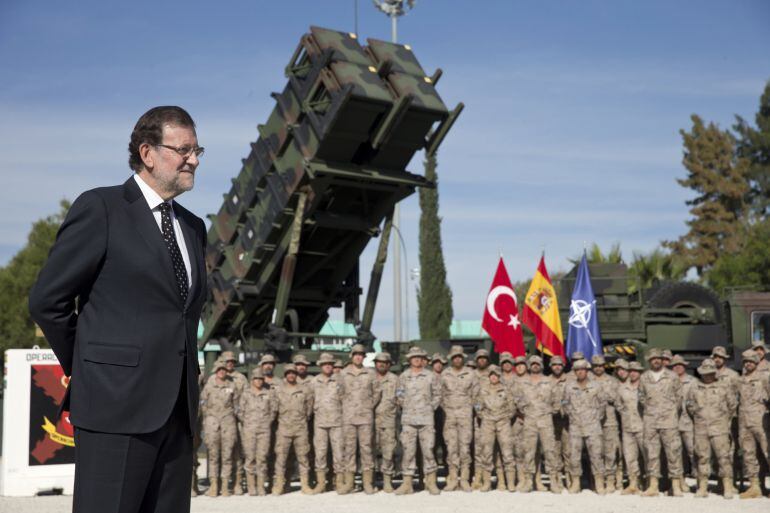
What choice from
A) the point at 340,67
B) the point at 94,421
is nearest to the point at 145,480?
the point at 94,421

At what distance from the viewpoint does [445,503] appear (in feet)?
29.5

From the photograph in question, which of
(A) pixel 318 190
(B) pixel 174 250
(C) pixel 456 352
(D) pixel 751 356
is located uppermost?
(A) pixel 318 190

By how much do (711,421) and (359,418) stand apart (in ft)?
12.7

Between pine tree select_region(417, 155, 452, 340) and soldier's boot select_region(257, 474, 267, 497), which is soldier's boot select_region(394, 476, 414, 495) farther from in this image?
pine tree select_region(417, 155, 452, 340)

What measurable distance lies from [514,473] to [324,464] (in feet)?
7.12

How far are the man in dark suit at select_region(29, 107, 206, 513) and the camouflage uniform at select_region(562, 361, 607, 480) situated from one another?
818cm

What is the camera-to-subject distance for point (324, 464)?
10.2 metres

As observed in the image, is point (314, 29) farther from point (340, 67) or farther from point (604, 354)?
point (604, 354)

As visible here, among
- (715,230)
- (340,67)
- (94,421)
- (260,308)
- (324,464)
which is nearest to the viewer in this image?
(94,421)

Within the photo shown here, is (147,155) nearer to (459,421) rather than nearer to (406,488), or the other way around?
(406,488)

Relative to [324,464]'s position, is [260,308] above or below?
above

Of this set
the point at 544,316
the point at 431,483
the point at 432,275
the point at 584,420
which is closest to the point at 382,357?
the point at 431,483

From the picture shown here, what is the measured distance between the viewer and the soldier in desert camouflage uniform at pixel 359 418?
33.1 feet

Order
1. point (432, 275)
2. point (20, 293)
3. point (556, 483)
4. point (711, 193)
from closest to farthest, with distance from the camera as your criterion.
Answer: point (556, 483) → point (20, 293) → point (432, 275) → point (711, 193)
